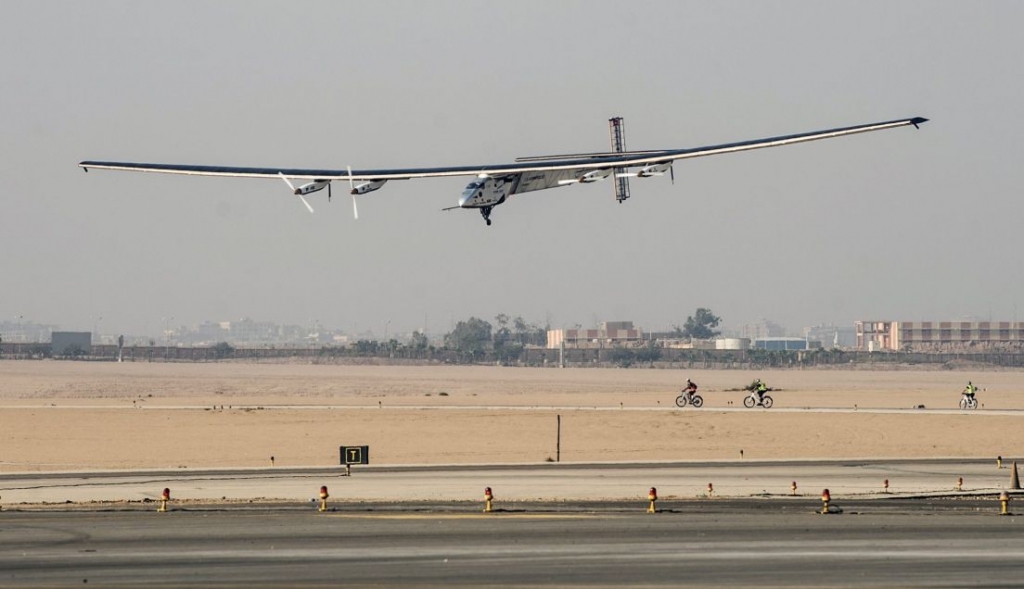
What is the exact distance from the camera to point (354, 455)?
51.8m

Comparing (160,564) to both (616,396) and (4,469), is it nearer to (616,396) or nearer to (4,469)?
(4,469)

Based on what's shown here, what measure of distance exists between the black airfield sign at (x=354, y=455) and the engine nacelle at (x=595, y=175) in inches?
676

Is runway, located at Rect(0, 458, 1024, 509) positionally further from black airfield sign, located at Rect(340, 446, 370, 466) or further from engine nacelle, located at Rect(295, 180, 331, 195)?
engine nacelle, located at Rect(295, 180, 331, 195)

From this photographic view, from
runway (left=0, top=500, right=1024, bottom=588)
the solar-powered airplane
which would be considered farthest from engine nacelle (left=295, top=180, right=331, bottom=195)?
runway (left=0, top=500, right=1024, bottom=588)

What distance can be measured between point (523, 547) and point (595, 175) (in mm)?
31156

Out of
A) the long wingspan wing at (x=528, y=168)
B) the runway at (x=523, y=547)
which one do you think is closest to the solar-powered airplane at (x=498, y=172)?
the long wingspan wing at (x=528, y=168)

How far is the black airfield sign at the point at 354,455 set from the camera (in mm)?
50956

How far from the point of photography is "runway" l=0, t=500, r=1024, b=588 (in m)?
27.2

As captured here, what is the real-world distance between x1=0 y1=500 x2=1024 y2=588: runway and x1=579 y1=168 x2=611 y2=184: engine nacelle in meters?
23.9

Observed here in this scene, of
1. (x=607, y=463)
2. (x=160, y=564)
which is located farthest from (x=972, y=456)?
(x=160, y=564)

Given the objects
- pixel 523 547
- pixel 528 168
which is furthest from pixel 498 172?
pixel 523 547

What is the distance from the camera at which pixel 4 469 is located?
176 ft

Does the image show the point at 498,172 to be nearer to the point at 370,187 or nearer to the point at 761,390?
the point at 370,187

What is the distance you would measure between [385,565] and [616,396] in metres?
78.1
